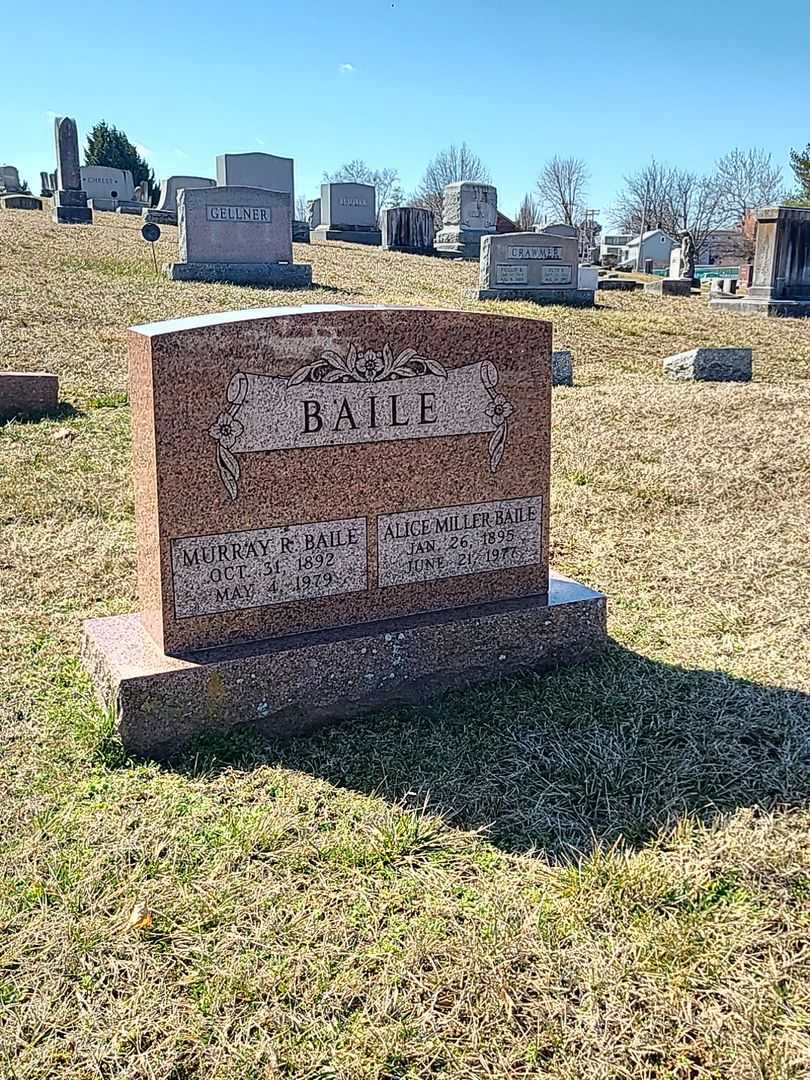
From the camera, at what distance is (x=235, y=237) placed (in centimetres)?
1648

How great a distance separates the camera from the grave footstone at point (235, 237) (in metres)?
16.1

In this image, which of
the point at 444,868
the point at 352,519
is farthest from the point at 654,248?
the point at 444,868

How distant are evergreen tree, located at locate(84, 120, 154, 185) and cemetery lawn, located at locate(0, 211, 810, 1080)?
50.8 metres

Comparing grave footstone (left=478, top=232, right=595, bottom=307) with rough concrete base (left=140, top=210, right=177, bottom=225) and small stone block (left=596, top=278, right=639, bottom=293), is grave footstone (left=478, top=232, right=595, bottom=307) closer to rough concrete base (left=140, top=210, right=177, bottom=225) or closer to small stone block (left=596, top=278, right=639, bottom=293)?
small stone block (left=596, top=278, right=639, bottom=293)

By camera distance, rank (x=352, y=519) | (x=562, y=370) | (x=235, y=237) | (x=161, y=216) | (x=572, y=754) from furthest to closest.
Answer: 1. (x=161, y=216)
2. (x=235, y=237)
3. (x=562, y=370)
4. (x=352, y=519)
5. (x=572, y=754)

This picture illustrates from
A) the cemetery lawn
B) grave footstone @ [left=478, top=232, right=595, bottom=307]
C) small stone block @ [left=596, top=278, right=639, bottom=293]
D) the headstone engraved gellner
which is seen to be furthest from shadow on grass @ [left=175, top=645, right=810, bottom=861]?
small stone block @ [left=596, top=278, right=639, bottom=293]

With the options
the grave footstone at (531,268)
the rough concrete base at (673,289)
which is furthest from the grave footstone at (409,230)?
the grave footstone at (531,268)

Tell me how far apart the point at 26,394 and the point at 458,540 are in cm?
577

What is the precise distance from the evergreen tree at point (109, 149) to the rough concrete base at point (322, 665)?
51.6 m

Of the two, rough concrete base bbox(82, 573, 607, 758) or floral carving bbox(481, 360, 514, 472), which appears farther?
floral carving bbox(481, 360, 514, 472)

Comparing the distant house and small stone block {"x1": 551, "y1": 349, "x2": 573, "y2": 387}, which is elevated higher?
the distant house

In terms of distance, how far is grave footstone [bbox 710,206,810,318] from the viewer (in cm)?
1798

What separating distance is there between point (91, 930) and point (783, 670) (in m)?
2.87

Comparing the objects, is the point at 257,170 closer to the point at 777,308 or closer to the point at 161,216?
the point at 161,216
